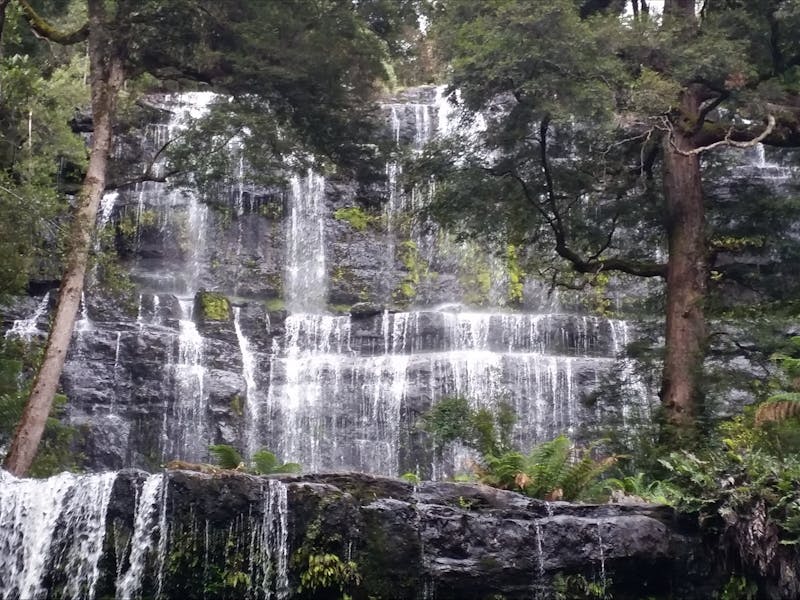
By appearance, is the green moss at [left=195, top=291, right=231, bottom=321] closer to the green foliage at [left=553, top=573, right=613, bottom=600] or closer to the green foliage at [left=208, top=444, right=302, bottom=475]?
the green foliage at [left=208, top=444, right=302, bottom=475]

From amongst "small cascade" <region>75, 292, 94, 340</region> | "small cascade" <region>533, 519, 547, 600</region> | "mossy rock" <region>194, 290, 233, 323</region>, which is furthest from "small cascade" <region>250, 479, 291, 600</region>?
"mossy rock" <region>194, 290, 233, 323</region>

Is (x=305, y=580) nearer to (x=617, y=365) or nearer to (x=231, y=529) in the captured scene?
(x=231, y=529)

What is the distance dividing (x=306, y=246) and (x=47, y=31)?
11.4 meters

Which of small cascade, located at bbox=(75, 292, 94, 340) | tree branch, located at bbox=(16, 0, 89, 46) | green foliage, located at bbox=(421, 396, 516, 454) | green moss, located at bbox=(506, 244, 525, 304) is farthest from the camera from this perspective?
green moss, located at bbox=(506, 244, 525, 304)

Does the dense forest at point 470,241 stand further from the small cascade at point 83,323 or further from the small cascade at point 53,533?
the small cascade at point 53,533

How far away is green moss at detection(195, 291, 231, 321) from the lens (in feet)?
67.9

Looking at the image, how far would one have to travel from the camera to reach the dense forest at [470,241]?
33.2 ft

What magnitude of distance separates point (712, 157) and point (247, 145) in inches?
270

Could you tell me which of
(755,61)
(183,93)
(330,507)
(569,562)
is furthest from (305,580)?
(183,93)

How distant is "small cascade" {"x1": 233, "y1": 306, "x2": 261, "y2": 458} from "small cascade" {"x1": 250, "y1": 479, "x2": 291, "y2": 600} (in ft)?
35.1

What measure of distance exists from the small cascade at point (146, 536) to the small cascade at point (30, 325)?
10174 mm

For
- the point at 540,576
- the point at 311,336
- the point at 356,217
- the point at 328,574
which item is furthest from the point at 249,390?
the point at 540,576

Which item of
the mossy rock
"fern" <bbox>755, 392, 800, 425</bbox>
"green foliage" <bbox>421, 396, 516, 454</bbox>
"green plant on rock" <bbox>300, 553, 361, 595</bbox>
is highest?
the mossy rock

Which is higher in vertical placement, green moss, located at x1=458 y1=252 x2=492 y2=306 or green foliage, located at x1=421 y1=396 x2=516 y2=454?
green moss, located at x1=458 y1=252 x2=492 y2=306
